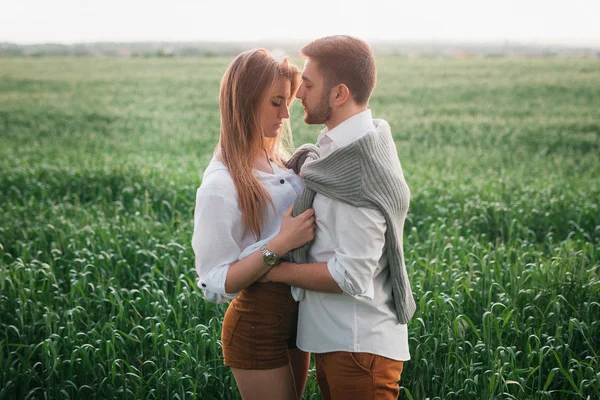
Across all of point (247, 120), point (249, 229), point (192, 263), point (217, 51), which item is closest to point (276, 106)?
point (247, 120)

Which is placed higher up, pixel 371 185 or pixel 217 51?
pixel 371 185

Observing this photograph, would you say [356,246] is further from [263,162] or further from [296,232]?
[263,162]

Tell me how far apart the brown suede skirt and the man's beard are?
0.71 m

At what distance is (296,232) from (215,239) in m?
0.38

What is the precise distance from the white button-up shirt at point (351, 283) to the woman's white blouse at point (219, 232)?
32cm

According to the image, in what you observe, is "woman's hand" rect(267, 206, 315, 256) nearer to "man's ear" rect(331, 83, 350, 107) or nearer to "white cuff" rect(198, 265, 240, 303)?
"white cuff" rect(198, 265, 240, 303)

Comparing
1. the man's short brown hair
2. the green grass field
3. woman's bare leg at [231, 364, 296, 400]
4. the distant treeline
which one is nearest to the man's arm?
woman's bare leg at [231, 364, 296, 400]

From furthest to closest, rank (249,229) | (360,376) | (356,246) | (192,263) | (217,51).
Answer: (217,51)
(192,263)
(249,229)
(360,376)
(356,246)

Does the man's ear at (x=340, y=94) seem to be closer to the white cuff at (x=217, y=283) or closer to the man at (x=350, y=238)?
the man at (x=350, y=238)

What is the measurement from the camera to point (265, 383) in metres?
2.82

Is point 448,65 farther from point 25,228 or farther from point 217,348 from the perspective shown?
point 217,348

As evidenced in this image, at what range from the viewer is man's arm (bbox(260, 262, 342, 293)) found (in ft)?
8.45

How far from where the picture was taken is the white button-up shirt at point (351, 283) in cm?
250

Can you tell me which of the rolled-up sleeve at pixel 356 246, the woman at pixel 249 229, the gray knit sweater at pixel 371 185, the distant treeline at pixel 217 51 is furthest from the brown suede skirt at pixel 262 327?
the distant treeline at pixel 217 51
